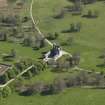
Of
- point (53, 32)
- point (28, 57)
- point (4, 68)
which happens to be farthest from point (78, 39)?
point (4, 68)

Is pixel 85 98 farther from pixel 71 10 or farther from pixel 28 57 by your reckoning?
pixel 71 10

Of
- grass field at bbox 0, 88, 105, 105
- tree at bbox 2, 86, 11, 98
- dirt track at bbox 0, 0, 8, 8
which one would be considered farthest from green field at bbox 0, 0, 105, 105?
dirt track at bbox 0, 0, 8, 8

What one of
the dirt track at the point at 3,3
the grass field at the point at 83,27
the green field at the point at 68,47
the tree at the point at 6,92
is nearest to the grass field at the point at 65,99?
the green field at the point at 68,47

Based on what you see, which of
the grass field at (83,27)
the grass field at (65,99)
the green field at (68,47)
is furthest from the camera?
the grass field at (83,27)

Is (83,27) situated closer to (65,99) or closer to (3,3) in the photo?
(3,3)

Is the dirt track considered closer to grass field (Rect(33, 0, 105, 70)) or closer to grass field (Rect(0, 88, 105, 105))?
grass field (Rect(33, 0, 105, 70))

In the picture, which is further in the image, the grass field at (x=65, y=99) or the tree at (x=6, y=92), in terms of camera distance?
the tree at (x=6, y=92)

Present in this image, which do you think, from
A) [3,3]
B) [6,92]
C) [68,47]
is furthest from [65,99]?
[3,3]

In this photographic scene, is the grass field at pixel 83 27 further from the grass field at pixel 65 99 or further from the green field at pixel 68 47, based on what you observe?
the grass field at pixel 65 99

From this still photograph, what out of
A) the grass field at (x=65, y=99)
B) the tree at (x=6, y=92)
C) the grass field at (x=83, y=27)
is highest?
the grass field at (x=83, y=27)
